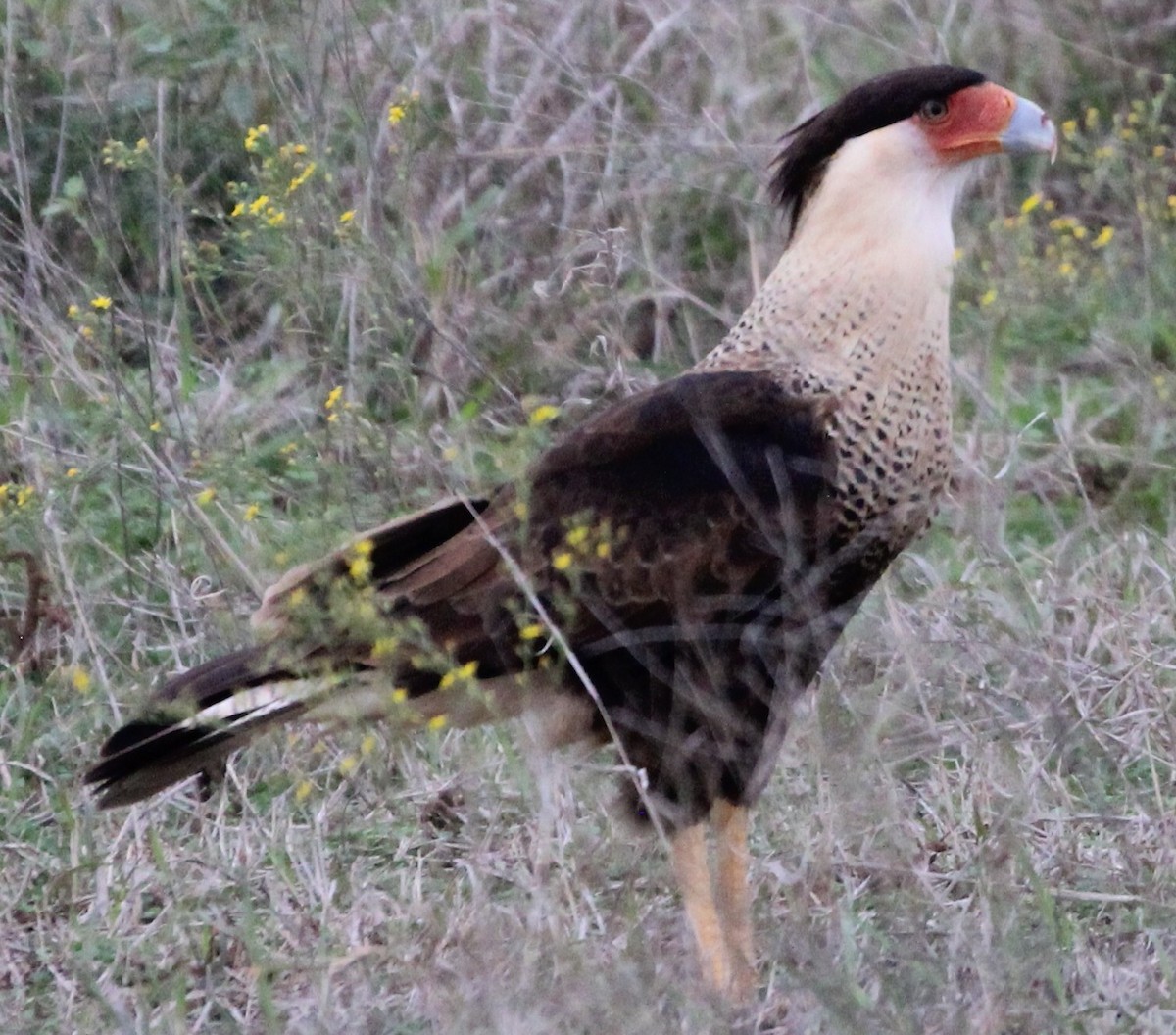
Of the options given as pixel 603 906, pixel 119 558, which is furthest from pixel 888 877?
pixel 119 558

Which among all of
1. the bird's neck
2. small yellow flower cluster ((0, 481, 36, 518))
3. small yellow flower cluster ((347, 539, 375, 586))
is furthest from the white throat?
small yellow flower cluster ((0, 481, 36, 518))

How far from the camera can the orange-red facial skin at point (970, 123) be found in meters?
3.34

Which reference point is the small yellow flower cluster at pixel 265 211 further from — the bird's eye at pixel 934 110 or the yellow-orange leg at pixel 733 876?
the yellow-orange leg at pixel 733 876

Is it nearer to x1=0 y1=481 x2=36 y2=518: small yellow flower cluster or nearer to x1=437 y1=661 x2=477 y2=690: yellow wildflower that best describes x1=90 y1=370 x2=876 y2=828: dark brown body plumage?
x1=437 y1=661 x2=477 y2=690: yellow wildflower

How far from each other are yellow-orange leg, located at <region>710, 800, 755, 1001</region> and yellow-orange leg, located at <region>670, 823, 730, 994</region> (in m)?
0.03

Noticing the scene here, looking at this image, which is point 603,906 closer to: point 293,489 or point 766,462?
point 766,462

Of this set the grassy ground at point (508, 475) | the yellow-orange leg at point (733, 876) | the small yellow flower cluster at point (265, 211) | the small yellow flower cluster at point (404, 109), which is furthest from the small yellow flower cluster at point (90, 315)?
the yellow-orange leg at point (733, 876)

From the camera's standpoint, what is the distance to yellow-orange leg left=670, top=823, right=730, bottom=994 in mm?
3078

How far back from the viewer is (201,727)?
3.04 meters

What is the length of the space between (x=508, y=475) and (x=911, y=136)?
2.86 ft

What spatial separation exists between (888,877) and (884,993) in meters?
0.25

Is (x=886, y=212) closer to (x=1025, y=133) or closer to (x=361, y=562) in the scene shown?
(x=1025, y=133)

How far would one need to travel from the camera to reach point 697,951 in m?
3.03

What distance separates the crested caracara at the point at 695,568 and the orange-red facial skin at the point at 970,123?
5cm
